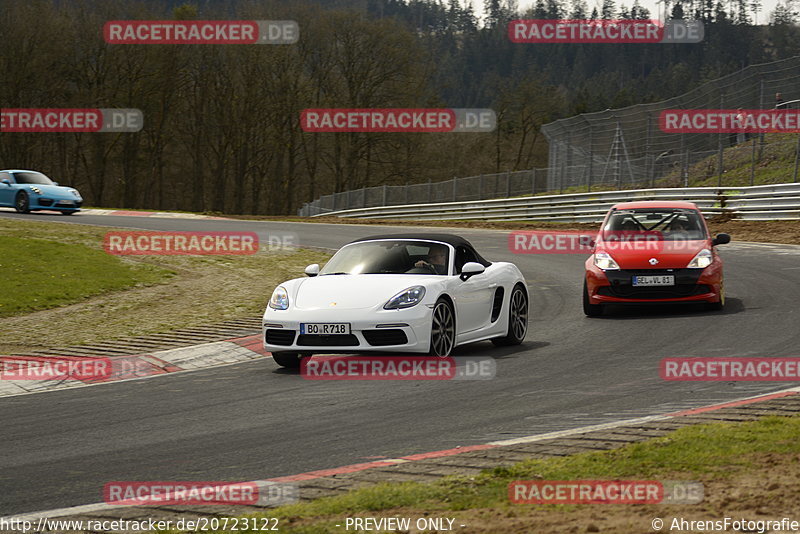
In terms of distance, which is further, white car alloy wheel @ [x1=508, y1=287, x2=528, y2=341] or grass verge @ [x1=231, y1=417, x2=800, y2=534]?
white car alloy wheel @ [x1=508, y1=287, x2=528, y2=341]

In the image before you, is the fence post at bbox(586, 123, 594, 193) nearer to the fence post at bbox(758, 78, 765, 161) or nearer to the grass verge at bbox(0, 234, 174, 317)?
the fence post at bbox(758, 78, 765, 161)

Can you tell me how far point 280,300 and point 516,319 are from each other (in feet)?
9.68

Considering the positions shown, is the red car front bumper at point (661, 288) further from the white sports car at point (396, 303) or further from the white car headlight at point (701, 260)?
the white sports car at point (396, 303)

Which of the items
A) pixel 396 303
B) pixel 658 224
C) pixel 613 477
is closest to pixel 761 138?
pixel 658 224

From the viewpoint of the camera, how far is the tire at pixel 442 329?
1072 cm

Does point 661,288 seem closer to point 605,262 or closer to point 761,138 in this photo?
point 605,262

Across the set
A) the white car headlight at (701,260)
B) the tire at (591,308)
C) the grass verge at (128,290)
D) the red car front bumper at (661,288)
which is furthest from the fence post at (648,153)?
the tire at (591,308)

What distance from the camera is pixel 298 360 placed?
11109 mm

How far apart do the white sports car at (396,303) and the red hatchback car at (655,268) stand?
2.22 metres

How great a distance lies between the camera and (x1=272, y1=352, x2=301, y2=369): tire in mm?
10898

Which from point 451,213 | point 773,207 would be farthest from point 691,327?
point 451,213

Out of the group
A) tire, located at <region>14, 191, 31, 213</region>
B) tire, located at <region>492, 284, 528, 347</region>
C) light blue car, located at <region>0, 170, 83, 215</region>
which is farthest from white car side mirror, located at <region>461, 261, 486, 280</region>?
tire, located at <region>14, 191, 31, 213</region>

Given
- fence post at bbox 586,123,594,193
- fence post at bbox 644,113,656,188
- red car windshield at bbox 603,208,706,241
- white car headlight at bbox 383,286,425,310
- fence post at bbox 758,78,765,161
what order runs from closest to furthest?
white car headlight at bbox 383,286,425,310, red car windshield at bbox 603,208,706,241, fence post at bbox 758,78,765,161, fence post at bbox 644,113,656,188, fence post at bbox 586,123,594,193

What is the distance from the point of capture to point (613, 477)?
18.6 ft
